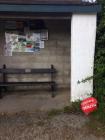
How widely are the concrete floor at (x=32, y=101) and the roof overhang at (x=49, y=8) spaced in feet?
8.02

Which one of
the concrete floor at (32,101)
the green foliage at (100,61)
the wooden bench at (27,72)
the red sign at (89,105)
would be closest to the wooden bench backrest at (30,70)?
the wooden bench at (27,72)

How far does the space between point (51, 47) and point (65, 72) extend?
88cm

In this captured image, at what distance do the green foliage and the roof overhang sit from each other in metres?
0.58

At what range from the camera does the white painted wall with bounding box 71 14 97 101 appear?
7883mm

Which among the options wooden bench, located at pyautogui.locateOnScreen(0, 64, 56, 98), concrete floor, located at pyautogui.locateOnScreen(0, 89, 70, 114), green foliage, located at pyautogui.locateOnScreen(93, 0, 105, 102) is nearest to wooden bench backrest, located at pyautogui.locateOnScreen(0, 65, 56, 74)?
wooden bench, located at pyautogui.locateOnScreen(0, 64, 56, 98)

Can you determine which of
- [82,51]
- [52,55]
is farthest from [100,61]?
[52,55]

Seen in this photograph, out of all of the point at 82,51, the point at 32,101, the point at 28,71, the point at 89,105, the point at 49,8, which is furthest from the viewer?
the point at 28,71

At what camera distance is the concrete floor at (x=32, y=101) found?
835 centimetres

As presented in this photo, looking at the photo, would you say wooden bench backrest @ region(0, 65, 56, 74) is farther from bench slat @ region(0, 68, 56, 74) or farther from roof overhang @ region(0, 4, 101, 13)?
roof overhang @ region(0, 4, 101, 13)

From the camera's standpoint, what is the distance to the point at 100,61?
8109 millimetres

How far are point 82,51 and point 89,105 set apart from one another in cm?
134

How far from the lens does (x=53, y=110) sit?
809cm

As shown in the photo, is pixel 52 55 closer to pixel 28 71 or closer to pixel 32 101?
pixel 28 71

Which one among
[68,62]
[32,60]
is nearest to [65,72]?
[68,62]
